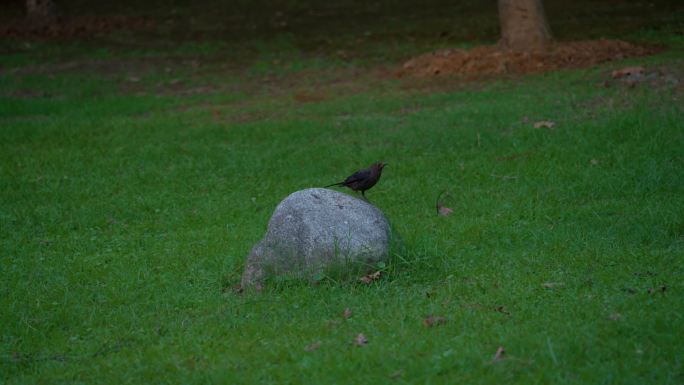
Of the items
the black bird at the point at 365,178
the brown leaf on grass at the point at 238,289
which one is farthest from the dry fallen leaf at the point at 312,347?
the black bird at the point at 365,178

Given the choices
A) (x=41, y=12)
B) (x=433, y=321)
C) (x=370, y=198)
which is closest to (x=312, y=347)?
(x=433, y=321)

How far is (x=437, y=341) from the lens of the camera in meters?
5.47

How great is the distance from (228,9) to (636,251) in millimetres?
18726

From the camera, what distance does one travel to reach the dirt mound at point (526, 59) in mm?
13898

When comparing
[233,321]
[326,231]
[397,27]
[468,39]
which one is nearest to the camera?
[233,321]

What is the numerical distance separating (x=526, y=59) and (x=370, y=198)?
19.0 feet

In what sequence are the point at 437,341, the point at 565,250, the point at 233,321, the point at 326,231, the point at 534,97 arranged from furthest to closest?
1. the point at 534,97
2. the point at 565,250
3. the point at 326,231
4. the point at 233,321
5. the point at 437,341

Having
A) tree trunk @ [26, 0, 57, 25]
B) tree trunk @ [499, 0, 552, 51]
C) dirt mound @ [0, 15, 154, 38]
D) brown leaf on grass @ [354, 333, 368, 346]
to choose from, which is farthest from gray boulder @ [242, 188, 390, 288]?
tree trunk @ [26, 0, 57, 25]

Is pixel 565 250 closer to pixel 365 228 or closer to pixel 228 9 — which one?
pixel 365 228

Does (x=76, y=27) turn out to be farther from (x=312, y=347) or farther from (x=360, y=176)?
(x=312, y=347)

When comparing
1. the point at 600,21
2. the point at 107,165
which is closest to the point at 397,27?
the point at 600,21

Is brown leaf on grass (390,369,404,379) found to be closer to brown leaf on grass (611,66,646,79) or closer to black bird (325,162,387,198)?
black bird (325,162,387,198)

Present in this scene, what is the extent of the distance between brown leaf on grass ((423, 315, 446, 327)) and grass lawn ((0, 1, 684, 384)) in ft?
0.20

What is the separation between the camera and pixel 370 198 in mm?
9383
